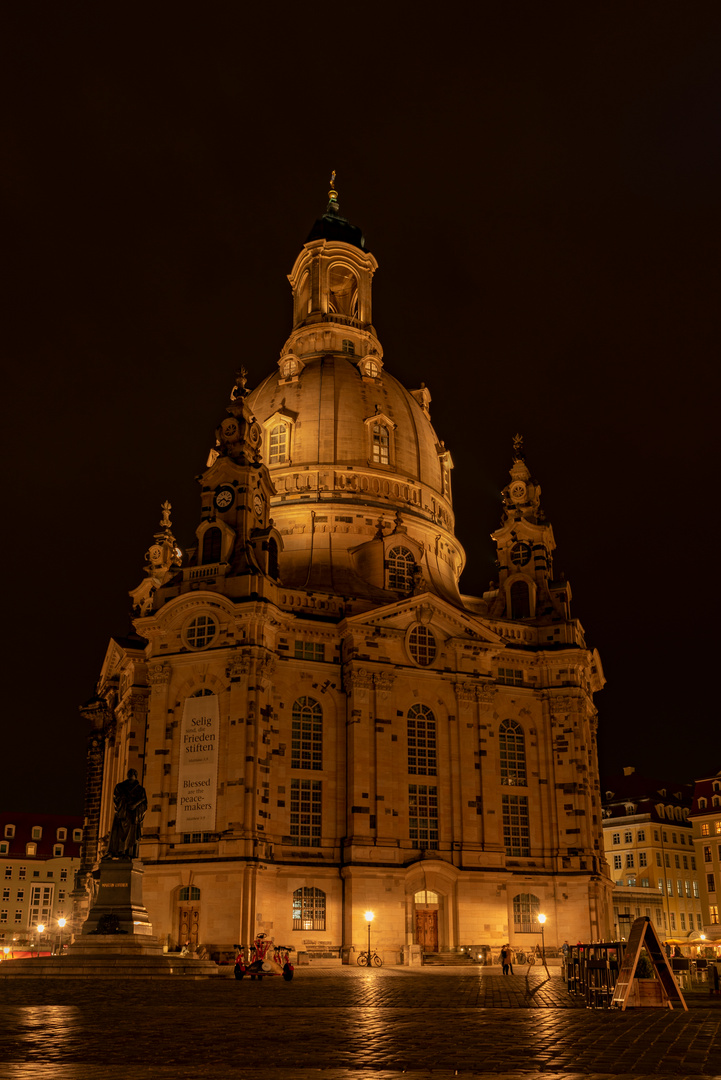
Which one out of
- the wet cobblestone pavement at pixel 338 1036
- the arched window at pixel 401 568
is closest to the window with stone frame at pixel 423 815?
the arched window at pixel 401 568

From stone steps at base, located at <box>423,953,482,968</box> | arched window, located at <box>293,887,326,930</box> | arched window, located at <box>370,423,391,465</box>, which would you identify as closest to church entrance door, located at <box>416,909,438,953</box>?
stone steps at base, located at <box>423,953,482,968</box>

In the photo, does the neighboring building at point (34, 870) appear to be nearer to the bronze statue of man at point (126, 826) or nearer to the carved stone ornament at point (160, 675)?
the carved stone ornament at point (160, 675)

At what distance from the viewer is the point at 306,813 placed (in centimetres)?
6256

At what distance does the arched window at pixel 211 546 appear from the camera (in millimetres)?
66688

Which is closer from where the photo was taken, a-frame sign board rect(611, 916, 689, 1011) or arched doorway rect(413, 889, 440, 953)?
a-frame sign board rect(611, 916, 689, 1011)

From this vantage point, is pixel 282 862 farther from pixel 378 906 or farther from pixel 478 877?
pixel 478 877

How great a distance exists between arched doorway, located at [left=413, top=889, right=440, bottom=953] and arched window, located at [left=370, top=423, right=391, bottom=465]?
3104 centimetres

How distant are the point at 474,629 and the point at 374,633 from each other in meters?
7.22

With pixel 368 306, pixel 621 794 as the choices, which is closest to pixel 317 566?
pixel 368 306

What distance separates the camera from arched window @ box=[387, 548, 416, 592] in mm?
72812

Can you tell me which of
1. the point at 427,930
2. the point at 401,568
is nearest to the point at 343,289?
the point at 401,568

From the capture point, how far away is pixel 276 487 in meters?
78.1

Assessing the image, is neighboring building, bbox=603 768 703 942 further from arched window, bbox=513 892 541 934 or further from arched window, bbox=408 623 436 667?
arched window, bbox=408 623 436 667

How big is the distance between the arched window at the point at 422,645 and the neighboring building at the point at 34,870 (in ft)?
204
